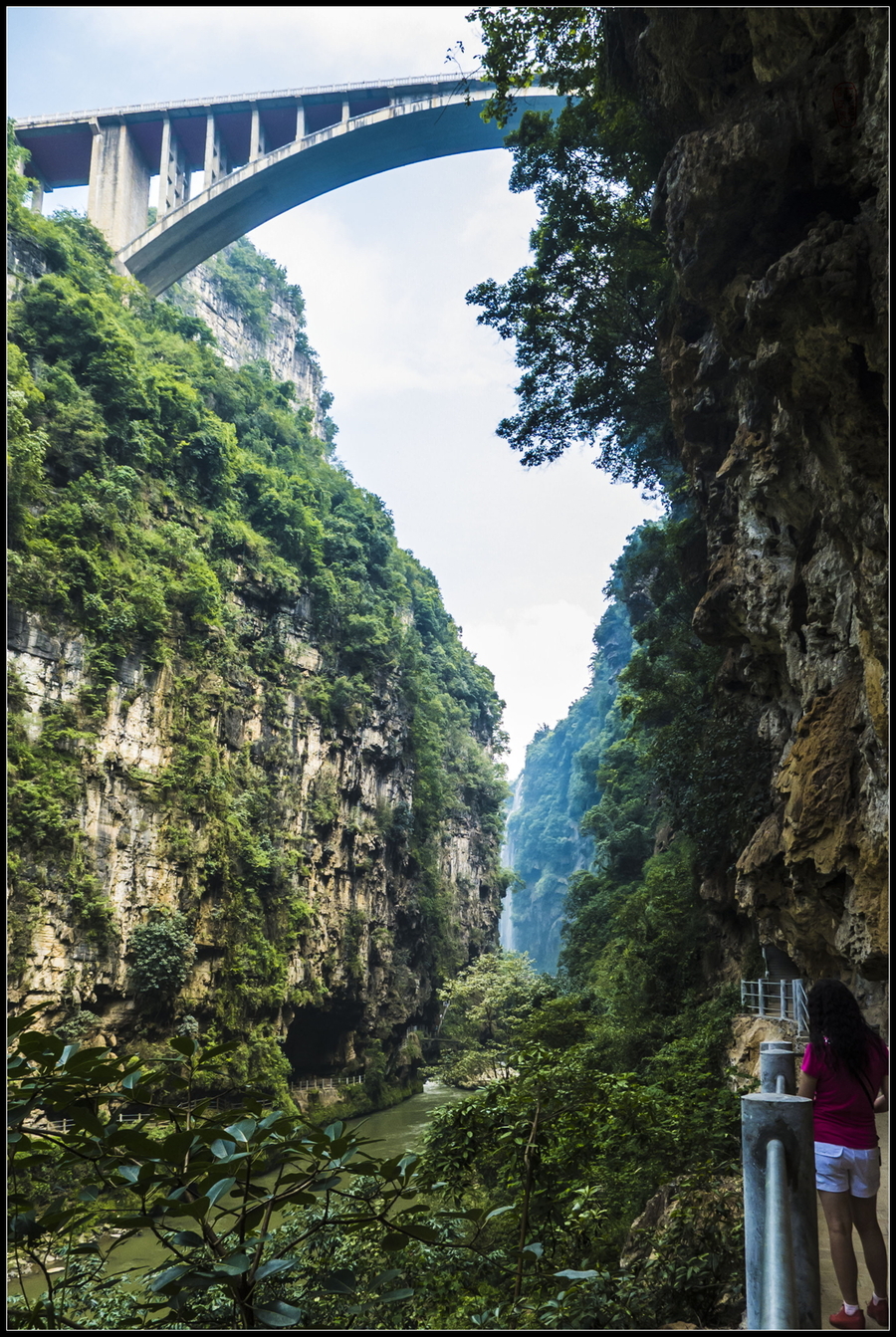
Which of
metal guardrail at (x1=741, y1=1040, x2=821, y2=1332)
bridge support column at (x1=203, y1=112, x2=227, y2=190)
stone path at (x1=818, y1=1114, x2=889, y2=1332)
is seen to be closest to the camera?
metal guardrail at (x1=741, y1=1040, x2=821, y2=1332)

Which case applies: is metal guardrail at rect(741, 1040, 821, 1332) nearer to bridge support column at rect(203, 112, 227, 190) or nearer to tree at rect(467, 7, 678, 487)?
tree at rect(467, 7, 678, 487)

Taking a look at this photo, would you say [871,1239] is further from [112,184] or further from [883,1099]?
[112,184]

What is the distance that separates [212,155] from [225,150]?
2.20 m

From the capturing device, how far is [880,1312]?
2.48m

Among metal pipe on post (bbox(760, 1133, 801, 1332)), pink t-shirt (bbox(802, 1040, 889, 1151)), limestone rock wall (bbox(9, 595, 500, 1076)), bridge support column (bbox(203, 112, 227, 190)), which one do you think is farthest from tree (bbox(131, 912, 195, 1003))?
bridge support column (bbox(203, 112, 227, 190))

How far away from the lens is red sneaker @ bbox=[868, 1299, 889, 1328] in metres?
2.46

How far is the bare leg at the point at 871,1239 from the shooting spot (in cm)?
251

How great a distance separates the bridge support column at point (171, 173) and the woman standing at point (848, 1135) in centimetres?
2920

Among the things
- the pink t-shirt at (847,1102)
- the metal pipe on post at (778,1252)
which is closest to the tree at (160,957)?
the pink t-shirt at (847,1102)

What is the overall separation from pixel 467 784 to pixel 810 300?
106 ft

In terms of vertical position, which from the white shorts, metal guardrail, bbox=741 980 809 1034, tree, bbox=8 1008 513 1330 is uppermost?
tree, bbox=8 1008 513 1330

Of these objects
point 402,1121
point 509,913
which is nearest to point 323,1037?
point 402,1121

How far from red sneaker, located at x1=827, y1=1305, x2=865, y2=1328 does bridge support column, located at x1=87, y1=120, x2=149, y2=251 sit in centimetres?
2912

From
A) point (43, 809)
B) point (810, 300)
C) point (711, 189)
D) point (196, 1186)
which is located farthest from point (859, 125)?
point (43, 809)
